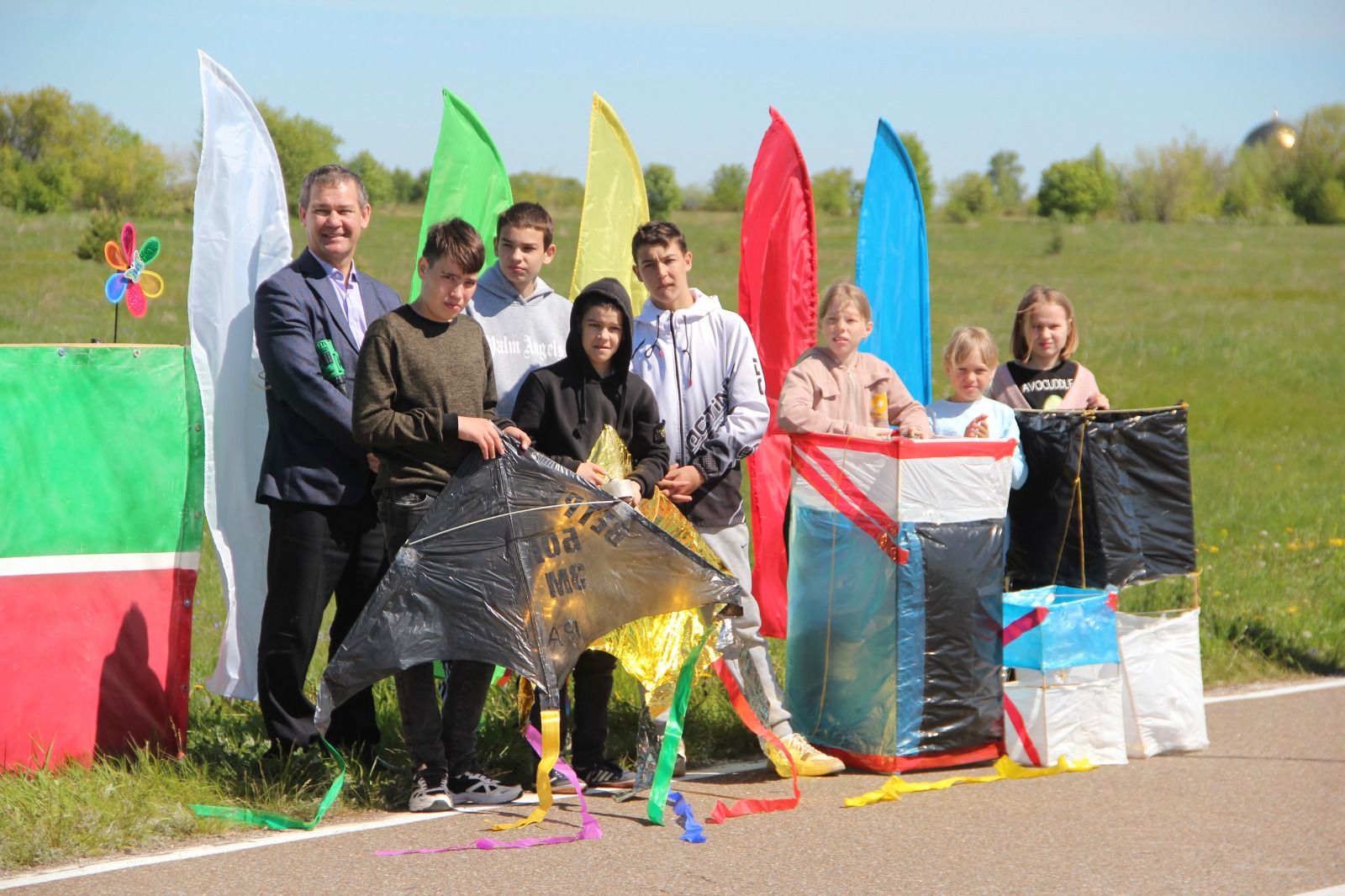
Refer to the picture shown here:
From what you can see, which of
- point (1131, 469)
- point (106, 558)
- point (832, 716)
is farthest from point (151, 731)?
point (1131, 469)

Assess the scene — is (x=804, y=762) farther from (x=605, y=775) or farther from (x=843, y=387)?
(x=843, y=387)

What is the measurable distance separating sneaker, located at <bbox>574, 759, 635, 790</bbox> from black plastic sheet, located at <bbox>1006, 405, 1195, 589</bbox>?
1.99m

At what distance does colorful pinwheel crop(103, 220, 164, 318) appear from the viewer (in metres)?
5.21

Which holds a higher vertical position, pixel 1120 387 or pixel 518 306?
pixel 518 306

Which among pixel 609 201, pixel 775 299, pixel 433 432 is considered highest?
pixel 609 201

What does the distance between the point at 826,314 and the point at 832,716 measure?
162 centimetres

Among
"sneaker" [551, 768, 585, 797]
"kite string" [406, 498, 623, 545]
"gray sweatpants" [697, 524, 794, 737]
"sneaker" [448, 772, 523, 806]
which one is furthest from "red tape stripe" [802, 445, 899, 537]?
"sneaker" [448, 772, 523, 806]

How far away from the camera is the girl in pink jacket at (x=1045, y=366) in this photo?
6160mm

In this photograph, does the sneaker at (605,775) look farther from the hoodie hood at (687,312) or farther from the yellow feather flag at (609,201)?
the yellow feather flag at (609,201)

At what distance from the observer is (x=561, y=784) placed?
5059 millimetres

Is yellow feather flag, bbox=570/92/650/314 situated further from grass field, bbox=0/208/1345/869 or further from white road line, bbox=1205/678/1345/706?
→ white road line, bbox=1205/678/1345/706

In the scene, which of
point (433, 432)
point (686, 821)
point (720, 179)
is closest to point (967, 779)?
point (686, 821)

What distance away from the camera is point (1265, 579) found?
28.9 ft

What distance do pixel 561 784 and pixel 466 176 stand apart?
3.13 meters
